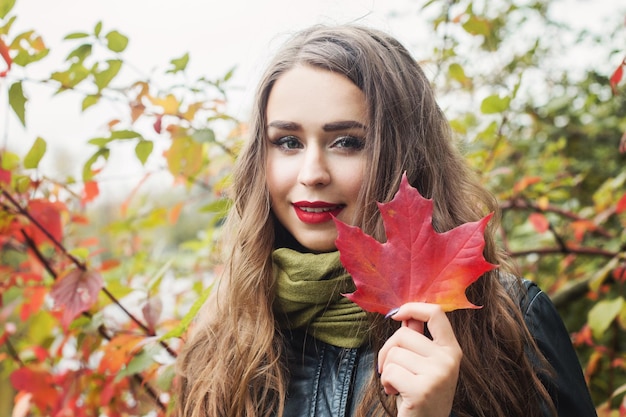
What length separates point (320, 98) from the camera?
1293 mm

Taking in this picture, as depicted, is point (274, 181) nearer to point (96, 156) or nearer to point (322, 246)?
point (322, 246)

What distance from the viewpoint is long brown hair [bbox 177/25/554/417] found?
1188 mm

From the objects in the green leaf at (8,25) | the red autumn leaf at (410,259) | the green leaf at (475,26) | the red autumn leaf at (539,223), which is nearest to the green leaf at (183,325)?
the red autumn leaf at (410,259)

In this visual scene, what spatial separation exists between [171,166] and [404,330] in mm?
1011

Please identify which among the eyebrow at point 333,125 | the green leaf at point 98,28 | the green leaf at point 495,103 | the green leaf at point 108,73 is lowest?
the eyebrow at point 333,125

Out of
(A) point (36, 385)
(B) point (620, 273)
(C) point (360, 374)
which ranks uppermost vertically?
(B) point (620, 273)

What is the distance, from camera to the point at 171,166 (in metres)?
1.69

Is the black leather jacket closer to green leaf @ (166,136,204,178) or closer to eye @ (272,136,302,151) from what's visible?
eye @ (272,136,302,151)

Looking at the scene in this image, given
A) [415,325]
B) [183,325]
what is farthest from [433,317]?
[183,325]

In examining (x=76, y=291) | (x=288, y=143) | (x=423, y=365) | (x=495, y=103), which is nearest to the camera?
(x=423, y=365)

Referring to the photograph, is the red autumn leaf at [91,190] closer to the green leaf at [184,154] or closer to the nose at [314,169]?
the green leaf at [184,154]

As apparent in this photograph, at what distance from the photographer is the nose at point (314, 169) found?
1.25 meters

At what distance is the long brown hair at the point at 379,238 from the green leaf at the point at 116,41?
0.38 m

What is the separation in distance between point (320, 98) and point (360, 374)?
0.61 meters
